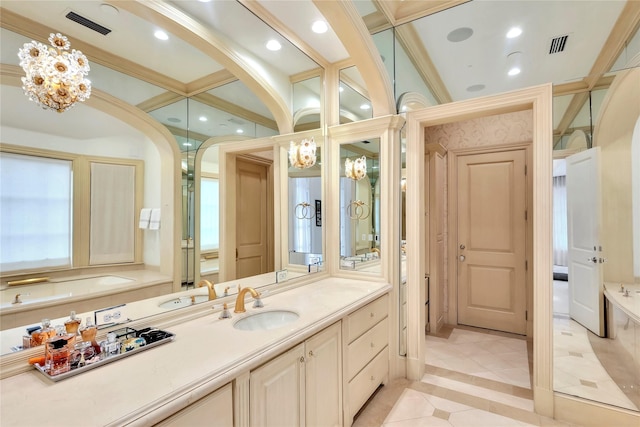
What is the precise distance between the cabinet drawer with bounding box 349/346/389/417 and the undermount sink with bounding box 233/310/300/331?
0.64 meters

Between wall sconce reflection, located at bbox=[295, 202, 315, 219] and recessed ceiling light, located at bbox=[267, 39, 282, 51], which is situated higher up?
recessed ceiling light, located at bbox=[267, 39, 282, 51]

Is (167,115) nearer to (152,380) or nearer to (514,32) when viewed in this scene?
(152,380)

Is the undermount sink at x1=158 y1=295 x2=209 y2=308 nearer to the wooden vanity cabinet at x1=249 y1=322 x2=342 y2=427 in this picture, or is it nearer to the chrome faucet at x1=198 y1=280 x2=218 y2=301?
the chrome faucet at x1=198 y1=280 x2=218 y2=301

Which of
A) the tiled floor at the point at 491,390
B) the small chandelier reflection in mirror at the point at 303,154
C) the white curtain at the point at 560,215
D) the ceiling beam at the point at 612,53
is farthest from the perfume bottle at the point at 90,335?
the ceiling beam at the point at 612,53

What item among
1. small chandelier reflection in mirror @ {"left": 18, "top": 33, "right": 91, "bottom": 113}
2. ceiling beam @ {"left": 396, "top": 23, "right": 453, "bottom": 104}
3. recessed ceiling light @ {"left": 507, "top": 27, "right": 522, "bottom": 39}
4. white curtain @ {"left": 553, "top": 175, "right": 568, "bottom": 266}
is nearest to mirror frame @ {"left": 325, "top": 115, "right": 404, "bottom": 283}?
ceiling beam @ {"left": 396, "top": 23, "right": 453, "bottom": 104}

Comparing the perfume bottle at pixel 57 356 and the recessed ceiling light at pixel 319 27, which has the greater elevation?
the recessed ceiling light at pixel 319 27

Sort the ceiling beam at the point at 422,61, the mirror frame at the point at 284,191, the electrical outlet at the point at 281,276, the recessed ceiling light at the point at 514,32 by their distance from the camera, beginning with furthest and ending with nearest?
the ceiling beam at the point at 422,61
the recessed ceiling light at the point at 514,32
the mirror frame at the point at 284,191
the electrical outlet at the point at 281,276

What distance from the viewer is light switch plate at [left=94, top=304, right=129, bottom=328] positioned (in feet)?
4.69

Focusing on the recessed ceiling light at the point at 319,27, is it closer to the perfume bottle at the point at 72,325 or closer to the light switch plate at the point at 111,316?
the light switch plate at the point at 111,316

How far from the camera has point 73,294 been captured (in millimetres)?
1391

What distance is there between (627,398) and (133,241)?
3.31 m

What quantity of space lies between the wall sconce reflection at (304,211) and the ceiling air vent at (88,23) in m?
1.76

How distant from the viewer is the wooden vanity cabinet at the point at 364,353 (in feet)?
6.72

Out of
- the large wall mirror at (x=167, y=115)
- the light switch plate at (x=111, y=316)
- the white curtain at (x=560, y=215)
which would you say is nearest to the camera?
the large wall mirror at (x=167, y=115)
